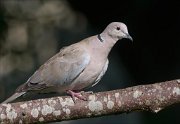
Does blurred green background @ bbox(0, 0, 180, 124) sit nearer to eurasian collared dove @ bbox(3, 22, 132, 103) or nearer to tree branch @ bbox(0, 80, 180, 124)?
eurasian collared dove @ bbox(3, 22, 132, 103)

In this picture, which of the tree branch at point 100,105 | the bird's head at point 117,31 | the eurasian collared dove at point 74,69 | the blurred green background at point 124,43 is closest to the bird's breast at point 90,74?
the eurasian collared dove at point 74,69

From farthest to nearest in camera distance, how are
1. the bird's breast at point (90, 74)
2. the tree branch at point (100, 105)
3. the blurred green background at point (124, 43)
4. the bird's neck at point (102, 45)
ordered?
the blurred green background at point (124, 43), the bird's neck at point (102, 45), the bird's breast at point (90, 74), the tree branch at point (100, 105)

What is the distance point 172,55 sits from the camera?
8891 mm

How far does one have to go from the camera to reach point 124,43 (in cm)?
917

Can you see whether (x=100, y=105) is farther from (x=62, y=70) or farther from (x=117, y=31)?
(x=117, y=31)

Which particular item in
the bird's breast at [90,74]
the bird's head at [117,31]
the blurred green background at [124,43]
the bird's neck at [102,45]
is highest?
the bird's head at [117,31]

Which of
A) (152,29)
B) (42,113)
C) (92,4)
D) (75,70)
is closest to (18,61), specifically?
(92,4)

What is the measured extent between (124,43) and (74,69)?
365cm

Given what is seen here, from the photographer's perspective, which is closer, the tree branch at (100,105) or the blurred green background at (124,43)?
the tree branch at (100,105)

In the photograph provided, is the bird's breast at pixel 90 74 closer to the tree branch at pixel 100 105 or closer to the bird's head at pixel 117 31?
the bird's head at pixel 117 31

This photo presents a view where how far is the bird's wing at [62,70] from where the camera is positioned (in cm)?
557

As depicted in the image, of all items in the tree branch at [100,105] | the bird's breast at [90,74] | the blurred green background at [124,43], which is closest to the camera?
the tree branch at [100,105]

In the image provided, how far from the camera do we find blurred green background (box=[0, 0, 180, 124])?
8.82 meters

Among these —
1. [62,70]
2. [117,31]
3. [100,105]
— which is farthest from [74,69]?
[100,105]
